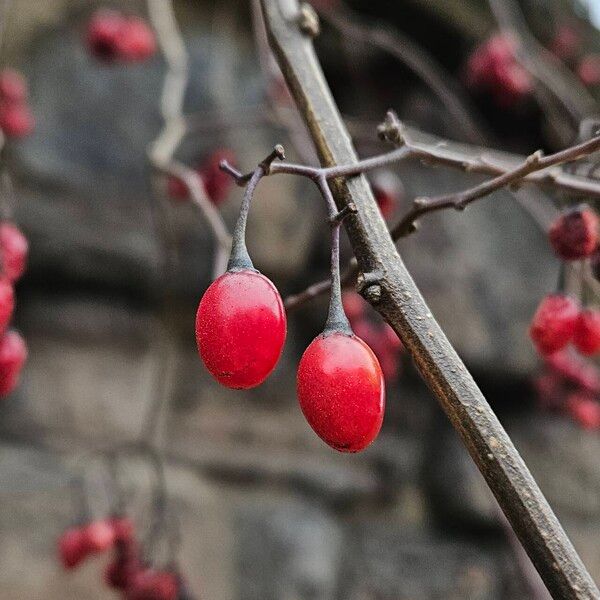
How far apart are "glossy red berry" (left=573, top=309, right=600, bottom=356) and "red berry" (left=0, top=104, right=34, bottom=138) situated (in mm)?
1038

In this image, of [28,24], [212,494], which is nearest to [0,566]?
[212,494]

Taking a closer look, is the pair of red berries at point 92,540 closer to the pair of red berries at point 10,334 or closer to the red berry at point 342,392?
the pair of red berries at point 10,334

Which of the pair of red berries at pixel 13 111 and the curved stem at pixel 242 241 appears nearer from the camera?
the curved stem at pixel 242 241

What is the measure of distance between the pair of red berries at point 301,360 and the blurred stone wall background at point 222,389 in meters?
1.05

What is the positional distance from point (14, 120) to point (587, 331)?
3.52ft

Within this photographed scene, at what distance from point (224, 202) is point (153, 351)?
35 centimetres

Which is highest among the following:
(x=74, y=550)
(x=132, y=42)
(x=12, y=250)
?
(x=12, y=250)

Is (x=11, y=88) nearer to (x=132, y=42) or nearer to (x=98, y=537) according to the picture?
(x=132, y=42)

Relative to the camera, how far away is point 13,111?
1366mm

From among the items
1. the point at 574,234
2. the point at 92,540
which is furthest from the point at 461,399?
the point at 92,540

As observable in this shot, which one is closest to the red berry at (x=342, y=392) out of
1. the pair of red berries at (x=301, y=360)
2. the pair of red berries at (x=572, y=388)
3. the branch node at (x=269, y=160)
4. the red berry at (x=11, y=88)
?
the pair of red berries at (x=301, y=360)

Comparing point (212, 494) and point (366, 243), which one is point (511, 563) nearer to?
point (212, 494)

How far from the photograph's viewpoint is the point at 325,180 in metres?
0.44

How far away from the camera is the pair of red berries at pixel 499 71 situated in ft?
5.26
